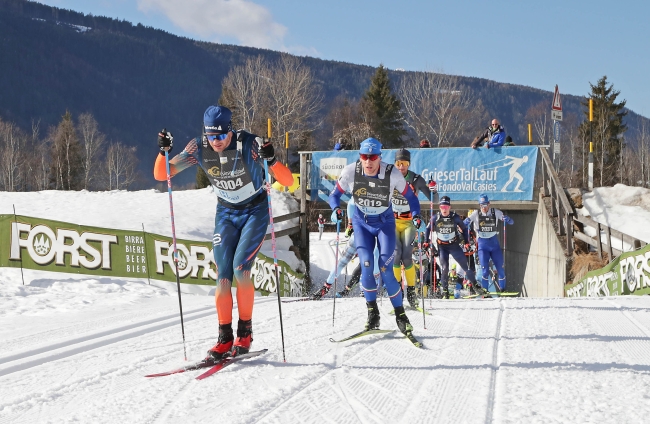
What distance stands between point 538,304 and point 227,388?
228 inches

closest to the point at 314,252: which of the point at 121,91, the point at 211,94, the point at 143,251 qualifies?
the point at 143,251

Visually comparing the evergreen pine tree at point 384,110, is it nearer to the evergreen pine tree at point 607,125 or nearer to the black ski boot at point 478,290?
the evergreen pine tree at point 607,125

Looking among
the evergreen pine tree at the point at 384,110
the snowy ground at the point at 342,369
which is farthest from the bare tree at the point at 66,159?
the snowy ground at the point at 342,369

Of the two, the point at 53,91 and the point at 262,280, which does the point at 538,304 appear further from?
the point at 53,91

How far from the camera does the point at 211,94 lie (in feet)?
627

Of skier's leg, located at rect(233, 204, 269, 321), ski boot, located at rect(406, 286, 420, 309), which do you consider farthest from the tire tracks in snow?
ski boot, located at rect(406, 286, 420, 309)

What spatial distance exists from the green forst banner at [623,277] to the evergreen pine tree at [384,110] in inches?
1637

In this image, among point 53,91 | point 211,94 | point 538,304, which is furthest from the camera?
point 211,94

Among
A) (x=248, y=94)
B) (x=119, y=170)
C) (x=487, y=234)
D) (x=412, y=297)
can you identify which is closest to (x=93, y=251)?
(x=412, y=297)

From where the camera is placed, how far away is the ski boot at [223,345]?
15.2 ft

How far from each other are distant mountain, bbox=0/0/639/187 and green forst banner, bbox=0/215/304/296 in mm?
129866

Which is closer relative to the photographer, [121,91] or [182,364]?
Answer: [182,364]

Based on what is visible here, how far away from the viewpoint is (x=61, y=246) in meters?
10.8

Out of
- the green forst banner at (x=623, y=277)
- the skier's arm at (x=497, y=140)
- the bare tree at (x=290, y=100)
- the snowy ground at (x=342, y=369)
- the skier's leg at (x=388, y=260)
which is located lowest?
the green forst banner at (x=623, y=277)
